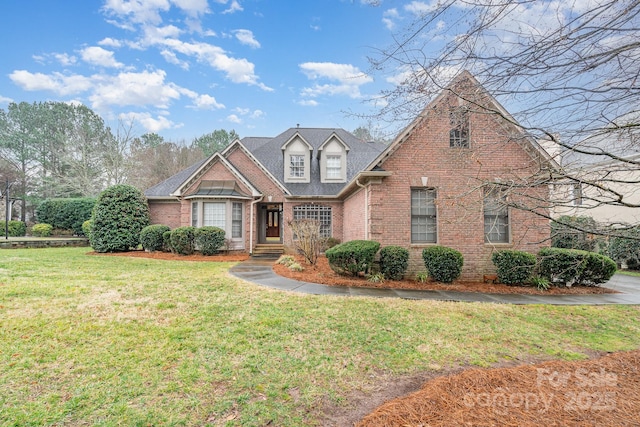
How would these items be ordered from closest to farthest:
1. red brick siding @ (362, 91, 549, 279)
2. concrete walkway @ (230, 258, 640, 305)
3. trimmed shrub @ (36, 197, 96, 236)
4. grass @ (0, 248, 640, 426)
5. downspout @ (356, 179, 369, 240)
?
1. grass @ (0, 248, 640, 426)
2. concrete walkway @ (230, 258, 640, 305)
3. red brick siding @ (362, 91, 549, 279)
4. downspout @ (356, 179, 369, 240)
5. trimmed shrub @ (36, 197, 96, 236)

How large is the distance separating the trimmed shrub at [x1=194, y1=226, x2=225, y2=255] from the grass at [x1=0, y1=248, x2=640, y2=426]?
Answer: 7.07 meters

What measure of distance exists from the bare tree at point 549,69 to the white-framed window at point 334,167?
13887 mm

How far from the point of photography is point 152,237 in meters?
14.9

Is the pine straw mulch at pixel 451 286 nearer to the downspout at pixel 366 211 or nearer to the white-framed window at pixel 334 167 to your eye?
the downspout at pixel 366 211

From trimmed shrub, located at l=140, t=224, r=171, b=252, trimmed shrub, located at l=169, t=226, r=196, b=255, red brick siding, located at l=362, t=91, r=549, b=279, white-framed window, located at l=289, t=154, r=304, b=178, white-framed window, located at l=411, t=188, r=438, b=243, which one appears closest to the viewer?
red brick siding, located at l=362, t=91, r=549, b=279

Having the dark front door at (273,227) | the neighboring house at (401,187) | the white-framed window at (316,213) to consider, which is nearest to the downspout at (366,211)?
the neighboring house at (401,187)

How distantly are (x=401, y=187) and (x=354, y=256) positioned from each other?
2.79 metres

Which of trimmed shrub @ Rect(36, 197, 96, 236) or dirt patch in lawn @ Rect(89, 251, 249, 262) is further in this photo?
trimmed shrub @ Rect(36, 197, 96, 236)

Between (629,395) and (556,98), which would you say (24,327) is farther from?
(629,395)

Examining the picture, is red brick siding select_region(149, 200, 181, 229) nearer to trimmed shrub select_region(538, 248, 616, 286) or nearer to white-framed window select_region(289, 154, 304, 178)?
white-framed window select_region(289, 154, 304, 178)

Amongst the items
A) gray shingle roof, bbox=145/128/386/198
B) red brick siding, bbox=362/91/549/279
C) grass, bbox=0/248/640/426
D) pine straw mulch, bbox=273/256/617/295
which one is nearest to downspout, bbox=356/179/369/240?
red brick siding, bbox=362/91/549/279

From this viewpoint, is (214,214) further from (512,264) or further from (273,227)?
(512,264)

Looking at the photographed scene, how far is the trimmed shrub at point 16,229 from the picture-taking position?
2248 cm

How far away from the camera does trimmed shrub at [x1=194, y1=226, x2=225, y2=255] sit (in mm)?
13922
